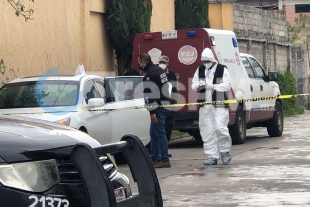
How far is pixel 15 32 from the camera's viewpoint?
15875 millimetres

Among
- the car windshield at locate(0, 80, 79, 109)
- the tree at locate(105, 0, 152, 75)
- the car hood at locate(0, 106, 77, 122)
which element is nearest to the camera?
the car hood at locate(0, 106, 77, 122)

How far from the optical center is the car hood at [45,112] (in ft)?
36.9

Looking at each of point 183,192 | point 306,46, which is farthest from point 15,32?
point 306,46

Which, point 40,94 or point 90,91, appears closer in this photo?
point 40,94

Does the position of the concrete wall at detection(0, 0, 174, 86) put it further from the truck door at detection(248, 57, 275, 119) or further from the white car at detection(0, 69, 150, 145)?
the truck door at detection(248, 57, 275, 119)

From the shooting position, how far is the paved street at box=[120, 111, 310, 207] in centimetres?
880

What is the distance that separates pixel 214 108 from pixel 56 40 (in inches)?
247

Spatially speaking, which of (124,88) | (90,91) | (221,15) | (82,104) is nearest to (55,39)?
(124,88)

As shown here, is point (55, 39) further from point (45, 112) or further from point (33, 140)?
point (33, 140)

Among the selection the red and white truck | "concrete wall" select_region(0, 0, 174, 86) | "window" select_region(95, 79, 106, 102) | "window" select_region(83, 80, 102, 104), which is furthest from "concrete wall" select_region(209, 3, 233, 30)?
"window" select_region(83, 80, 102, 104)

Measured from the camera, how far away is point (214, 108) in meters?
12.3

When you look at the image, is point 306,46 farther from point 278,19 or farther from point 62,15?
point 62,15

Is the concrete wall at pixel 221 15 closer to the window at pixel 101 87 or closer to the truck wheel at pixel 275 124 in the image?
the truck wheel at pixel 275 124

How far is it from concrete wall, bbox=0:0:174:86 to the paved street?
3500 millimetres
